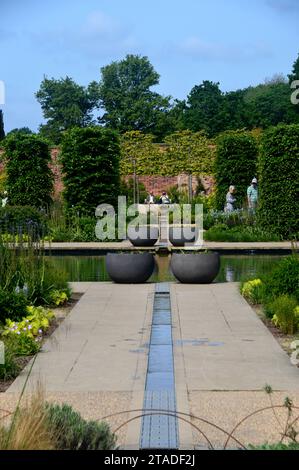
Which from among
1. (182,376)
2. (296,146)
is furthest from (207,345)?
(296,146)

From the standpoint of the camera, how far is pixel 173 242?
854 inches

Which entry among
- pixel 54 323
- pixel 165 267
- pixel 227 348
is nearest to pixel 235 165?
pixel 165 267

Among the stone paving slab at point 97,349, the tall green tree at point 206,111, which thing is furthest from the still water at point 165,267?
the tall green tree at point 206,111

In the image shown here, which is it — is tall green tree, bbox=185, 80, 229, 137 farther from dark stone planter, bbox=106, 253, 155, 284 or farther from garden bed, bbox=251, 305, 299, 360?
garden bed, bbox=251, 305, 299, 360

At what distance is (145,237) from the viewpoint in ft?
70.0

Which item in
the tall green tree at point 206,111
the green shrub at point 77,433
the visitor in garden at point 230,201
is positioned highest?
the tall green tree at point 206,111

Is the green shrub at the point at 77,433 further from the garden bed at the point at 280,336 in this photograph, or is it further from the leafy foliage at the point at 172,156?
the leafy foliage at the point at 172,156

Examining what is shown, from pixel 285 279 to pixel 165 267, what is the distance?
7.30 m

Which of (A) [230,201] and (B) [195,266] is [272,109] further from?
(B) [195,266]

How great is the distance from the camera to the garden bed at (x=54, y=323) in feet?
21.7

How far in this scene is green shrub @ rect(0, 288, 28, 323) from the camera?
9.05 m

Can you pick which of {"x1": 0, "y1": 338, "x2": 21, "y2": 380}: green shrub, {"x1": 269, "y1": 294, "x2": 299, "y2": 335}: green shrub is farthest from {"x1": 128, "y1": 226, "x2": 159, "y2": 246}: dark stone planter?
{"x1": 0, "y1": 338, "x2": 21, "y2": 380}: green shrub

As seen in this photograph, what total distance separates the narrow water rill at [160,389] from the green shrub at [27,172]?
52.2 feet
